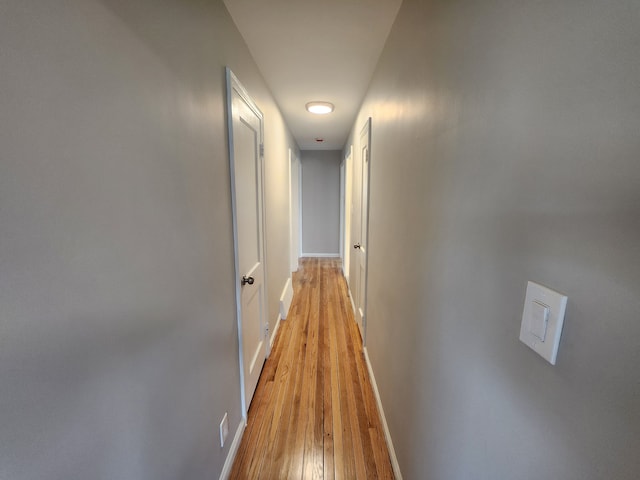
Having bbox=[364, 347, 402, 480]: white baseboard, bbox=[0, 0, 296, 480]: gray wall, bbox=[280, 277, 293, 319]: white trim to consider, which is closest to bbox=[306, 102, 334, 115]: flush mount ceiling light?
bbox=[0, 0, 296, 480]: gray wall

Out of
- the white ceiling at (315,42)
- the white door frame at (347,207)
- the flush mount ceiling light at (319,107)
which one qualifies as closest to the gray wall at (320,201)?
the white door frame at (347,207)

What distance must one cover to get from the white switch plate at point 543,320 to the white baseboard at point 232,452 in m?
1.56

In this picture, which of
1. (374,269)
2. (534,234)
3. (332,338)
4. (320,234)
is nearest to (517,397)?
(534,234)

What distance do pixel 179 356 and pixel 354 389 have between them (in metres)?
Result: 1.53

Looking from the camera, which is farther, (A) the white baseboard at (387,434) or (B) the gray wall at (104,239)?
(A) the white baseboard at (387,434)

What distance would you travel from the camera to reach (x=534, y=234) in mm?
500

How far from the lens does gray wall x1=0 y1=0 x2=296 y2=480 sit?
1.46 feet

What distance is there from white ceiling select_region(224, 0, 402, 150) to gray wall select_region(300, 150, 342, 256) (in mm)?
2905

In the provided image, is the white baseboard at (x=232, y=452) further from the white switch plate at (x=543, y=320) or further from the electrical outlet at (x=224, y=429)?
the white switch plate at (x=543, y=320)

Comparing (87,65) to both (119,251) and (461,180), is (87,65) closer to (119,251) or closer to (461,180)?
(119,251)

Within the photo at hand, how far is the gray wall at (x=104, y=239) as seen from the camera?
17.5 inches

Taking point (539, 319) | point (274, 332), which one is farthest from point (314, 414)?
point (539, 319)

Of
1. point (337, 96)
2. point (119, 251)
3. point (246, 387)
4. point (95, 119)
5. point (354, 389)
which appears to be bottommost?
point (354, 389)

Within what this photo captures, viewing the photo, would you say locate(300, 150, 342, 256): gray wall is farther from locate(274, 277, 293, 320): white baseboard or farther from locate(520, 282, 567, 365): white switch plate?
locate(520, 282, 567, 365): white switch plate
